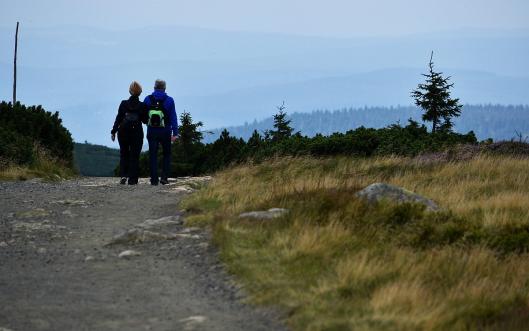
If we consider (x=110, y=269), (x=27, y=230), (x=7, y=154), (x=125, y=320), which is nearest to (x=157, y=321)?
(x=125, y=320)

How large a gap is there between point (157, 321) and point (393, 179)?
891cm

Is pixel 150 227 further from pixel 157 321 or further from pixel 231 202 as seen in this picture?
pixel 157 321

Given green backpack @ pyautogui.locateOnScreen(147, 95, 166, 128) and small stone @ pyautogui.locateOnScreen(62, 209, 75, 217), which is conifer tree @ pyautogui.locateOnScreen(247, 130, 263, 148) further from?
small stone @ pyautogui.locateOnScreen(62, 209, 75, 217)

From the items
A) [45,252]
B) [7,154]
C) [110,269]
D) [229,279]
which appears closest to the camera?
[229,279]

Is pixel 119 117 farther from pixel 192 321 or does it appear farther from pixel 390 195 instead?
pixel 192 321

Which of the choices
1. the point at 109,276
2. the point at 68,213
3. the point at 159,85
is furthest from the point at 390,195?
the point at 159,85

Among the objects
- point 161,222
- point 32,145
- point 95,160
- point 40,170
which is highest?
point 95,160

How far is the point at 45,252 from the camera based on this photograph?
29.3ft

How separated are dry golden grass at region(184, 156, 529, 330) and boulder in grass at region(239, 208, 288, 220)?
Result: 0.21 metres

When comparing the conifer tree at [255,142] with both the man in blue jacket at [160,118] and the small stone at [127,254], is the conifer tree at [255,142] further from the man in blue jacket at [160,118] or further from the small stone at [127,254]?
the small stone at [127,254]

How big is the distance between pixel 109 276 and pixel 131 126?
8815 millimetres

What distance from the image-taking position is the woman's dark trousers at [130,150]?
639 inches

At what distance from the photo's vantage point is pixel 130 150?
16.6 metres

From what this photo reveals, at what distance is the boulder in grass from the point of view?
9375 millimetres
